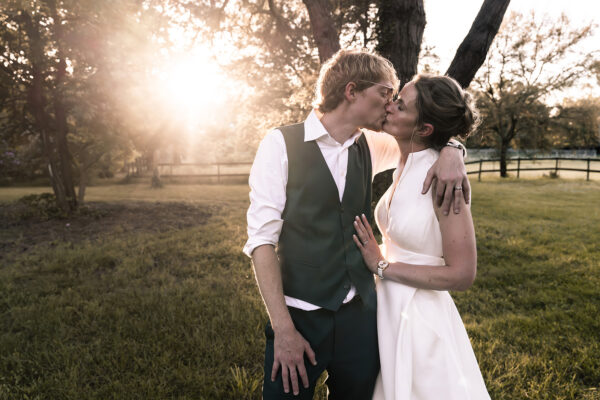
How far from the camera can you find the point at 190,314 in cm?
425

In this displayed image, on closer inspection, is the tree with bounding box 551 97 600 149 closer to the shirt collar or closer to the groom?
the groom

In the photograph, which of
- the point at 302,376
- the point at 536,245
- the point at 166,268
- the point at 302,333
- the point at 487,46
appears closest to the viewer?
the point at 302,376

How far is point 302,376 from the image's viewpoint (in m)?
1.65

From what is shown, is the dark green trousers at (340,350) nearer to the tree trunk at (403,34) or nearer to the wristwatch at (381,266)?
the wristwatch at (381,266)

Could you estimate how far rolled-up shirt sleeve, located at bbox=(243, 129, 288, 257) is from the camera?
65.9 inches

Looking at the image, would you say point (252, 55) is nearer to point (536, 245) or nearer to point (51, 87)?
point (51, 87)

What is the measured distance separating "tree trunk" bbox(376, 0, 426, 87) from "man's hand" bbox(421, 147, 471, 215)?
3967 millimetres

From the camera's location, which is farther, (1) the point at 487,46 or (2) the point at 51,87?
(2) the point at 51,87

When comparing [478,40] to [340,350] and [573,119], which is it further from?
[573,119]

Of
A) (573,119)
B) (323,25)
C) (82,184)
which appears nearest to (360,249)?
(323,25)

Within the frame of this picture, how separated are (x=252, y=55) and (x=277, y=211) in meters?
12.6

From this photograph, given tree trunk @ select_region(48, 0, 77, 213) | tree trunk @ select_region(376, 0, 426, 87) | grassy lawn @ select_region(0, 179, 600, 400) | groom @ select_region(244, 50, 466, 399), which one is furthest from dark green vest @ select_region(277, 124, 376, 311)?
tree trunk @ select_region(48, 0, 77, 213)

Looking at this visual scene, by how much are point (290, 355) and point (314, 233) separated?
22.5 inches

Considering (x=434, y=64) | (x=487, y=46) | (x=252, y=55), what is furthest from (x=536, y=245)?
(x=252, y=55)
